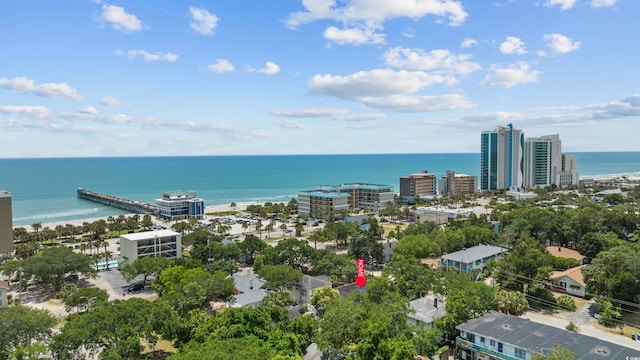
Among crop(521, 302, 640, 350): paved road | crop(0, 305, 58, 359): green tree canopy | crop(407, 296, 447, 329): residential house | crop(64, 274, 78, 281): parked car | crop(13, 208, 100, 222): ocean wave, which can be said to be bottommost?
crop(64, 274, 78, 281): parked car

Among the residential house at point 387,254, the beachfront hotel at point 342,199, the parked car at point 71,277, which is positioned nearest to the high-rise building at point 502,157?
the beachfront hotel at point 342,199

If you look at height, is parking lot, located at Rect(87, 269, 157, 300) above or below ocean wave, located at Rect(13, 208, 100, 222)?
below

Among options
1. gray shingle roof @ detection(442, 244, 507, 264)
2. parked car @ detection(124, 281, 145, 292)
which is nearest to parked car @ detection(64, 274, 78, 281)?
parked car @ detection(124, 281, 145, 292)

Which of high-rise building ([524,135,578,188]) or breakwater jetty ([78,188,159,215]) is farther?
high-rise building ([524,135,578,188])

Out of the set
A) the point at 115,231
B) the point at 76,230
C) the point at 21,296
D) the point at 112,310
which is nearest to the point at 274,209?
the point at 115,231

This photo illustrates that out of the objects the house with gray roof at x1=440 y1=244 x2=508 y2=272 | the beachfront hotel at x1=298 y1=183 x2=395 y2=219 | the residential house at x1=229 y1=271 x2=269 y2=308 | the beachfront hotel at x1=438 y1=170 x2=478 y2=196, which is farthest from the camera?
the beachfront hotel at x1=438 y1=170 x2=478 y2=196

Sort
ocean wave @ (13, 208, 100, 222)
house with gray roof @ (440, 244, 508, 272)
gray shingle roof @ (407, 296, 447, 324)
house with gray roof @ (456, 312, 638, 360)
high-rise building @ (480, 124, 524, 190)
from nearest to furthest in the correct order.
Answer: house with gray roof @ (456, 312, 638, 360) → gray shingle roof @ (407, 296, 447, 324) → house with gray roof @ (440, 244, 508, 272) → ocean wave @ (13, 208, 100, 222) → high-rise building @ (480, 124, 524, 190)

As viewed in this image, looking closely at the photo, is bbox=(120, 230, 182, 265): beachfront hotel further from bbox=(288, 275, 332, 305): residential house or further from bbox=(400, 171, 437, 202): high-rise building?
bbox=(400, 171, 437, 202): high-rise building
